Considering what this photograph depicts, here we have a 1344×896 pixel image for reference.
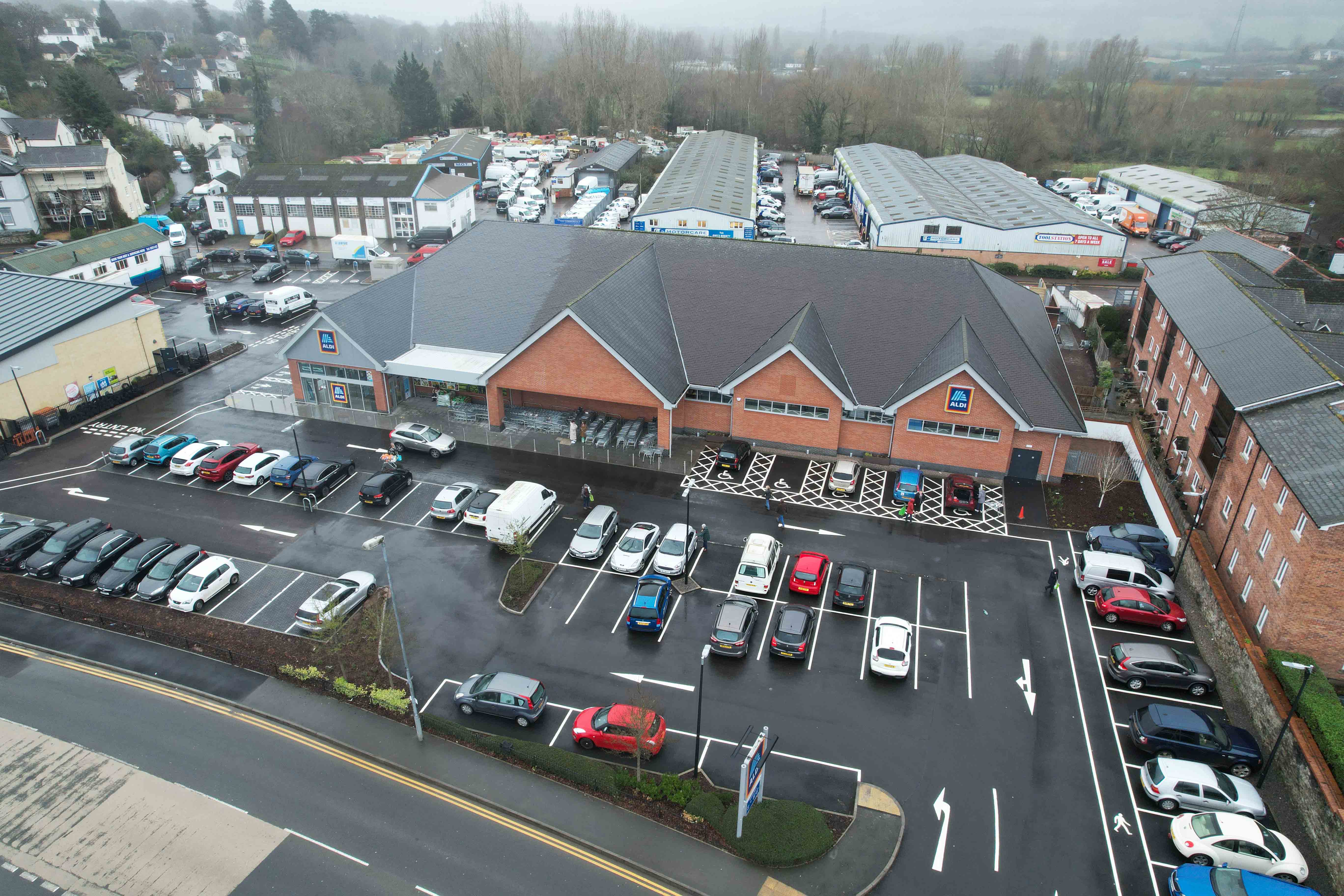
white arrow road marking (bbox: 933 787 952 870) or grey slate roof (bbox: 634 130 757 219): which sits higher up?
grey slate roof (bbox: 634 130 757 219)

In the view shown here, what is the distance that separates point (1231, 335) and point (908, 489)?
1740 cm

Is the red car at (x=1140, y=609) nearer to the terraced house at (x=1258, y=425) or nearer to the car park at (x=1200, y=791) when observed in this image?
the terraced house at (x=1258, y=425)

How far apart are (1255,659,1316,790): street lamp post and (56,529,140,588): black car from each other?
43.7 m

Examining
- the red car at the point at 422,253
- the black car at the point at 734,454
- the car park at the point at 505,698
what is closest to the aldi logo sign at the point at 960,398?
the black car at the point at 734,454

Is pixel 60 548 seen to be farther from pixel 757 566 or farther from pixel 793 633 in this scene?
pixel 793 633

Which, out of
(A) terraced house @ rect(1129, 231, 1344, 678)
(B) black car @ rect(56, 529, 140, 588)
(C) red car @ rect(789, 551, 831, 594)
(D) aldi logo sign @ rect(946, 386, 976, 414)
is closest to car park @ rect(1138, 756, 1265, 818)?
(A) terraced house @ rect(1129, 231, 1344, 678)

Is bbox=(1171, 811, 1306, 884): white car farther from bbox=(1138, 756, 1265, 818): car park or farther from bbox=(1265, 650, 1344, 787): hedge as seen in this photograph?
bbox=(1265, 650, 1344, 787): hedge

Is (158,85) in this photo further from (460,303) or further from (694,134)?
(460,303)

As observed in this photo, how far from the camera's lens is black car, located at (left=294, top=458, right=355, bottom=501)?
3978 centimetres

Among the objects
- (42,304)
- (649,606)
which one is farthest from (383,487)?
(42,304)

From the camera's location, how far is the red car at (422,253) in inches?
3017

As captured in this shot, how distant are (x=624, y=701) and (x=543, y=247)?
3487 centimetres

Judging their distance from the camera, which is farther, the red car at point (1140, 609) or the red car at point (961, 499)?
the red car at point (961, 499)

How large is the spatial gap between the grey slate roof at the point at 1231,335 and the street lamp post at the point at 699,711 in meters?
25.4
